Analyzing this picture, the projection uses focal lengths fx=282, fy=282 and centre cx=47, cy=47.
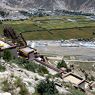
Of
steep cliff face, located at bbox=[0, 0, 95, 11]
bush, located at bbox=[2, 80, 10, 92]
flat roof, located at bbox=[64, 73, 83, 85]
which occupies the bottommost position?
steep cliff face, located at bbox=[0, 0, 95, 11]

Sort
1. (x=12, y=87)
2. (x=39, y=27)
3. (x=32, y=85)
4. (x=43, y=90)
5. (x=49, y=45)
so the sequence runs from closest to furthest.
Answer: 1. (x=12, y=87)
2. (x=43, y=90)
3. (x=32, y=85)
4. (x=49, y=45)
5. (x=39, y=27)

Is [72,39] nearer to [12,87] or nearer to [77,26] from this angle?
[77,26]

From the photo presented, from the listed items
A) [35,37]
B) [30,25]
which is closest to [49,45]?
[35,37]

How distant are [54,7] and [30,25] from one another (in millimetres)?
80739

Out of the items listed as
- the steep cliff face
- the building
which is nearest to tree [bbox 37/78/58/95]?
the building

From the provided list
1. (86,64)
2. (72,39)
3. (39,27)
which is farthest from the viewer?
(39,27)

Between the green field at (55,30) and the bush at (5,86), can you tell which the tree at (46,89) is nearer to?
the bush at (5,86)

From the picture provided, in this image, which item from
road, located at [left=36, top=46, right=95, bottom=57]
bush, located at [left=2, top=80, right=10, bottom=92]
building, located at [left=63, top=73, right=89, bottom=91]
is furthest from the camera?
road, located at [left=36, top=46, right=95, bottom=57]

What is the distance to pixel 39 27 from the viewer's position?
11019 cm

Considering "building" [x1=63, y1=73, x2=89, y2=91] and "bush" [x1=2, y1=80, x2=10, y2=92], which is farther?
"building" [x1=63, y1=73, x2=89, y2=91]

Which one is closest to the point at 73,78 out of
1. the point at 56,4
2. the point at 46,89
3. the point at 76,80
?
the point at 76,80

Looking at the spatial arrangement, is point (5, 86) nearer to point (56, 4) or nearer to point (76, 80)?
point (76, 80)

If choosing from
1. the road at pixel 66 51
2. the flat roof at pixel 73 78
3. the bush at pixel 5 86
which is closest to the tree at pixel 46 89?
the bush at pixel 5 86

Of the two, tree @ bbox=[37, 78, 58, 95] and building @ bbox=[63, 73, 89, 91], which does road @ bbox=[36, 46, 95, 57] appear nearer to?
building @ bbox=[63, 73, 89, 91]
